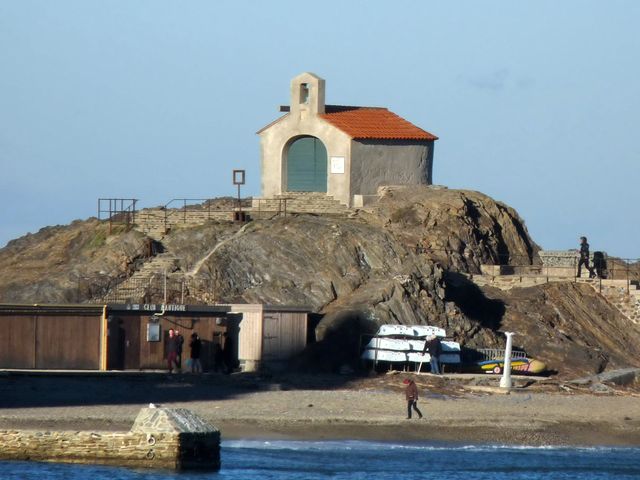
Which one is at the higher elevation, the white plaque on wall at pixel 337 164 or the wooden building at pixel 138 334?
the white plaque on wall at pixel 337 164

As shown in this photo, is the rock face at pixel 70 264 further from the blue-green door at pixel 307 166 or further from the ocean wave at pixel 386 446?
the ocean wave at pixel 386 446

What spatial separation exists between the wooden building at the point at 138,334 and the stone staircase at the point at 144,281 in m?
5.04

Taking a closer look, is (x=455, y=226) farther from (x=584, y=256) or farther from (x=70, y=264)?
(x=70, y=264)

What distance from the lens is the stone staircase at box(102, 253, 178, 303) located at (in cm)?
5509

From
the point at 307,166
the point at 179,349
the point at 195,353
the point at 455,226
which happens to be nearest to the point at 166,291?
the point at 195,353

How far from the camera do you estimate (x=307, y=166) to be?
214 ft

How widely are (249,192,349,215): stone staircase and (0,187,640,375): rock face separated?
1.35 metres

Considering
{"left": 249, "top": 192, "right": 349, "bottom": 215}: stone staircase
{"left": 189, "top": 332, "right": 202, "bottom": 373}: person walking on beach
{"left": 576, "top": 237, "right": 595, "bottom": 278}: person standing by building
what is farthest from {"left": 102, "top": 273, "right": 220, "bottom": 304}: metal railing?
{"left": 576, "top": 237, "right": 595, "bottom": 278}: person standing by building

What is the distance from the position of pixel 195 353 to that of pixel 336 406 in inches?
258

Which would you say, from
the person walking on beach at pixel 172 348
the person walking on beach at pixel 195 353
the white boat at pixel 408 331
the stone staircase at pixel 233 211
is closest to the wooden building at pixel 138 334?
the person walking on beach at pixel 195 353

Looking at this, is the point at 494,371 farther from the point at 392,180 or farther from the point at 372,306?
the point at 392,180

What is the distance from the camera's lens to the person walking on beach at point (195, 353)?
4859 centimetres

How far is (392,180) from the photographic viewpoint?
214ft

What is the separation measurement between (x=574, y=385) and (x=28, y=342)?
16656 mm
